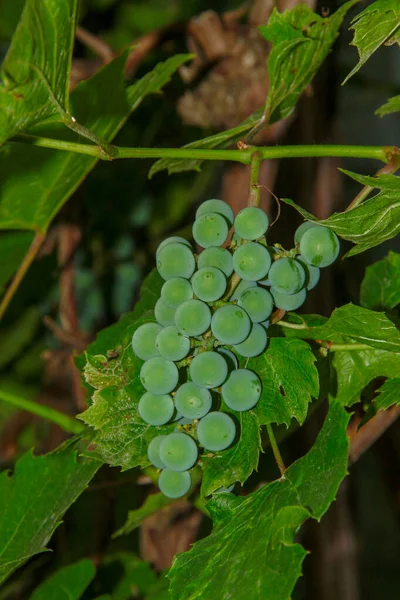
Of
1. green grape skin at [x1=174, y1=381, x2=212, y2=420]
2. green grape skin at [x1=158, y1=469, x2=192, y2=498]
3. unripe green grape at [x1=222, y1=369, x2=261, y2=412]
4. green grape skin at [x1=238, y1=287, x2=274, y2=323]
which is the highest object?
green grape skin at [x1=238, y1=287, x2=274, y2=323]

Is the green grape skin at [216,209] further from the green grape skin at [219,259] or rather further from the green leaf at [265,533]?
the green leaf at [265,533]

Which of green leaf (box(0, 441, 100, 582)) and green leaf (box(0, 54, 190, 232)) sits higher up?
green leaf (box(0, 54, 190, 232))

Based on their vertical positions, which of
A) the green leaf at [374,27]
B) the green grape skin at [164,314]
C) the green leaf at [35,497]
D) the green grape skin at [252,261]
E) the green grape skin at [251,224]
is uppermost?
the green leaf at [374,27]

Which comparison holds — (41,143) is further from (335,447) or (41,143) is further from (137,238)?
(137,238)

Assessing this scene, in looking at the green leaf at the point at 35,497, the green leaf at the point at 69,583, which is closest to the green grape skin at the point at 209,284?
the green leaf at the point at 35,497

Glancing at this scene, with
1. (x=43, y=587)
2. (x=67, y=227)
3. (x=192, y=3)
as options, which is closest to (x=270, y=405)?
(x=43, y=587)

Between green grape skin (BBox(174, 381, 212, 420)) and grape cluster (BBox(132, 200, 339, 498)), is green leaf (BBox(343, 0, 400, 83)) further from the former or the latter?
green grape skin (BBox(174, 381, 212, 420))

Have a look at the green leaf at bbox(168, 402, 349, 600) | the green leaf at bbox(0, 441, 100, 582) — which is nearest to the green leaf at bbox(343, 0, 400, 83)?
the green leaf at bbox(168, 402, 349, 600)
